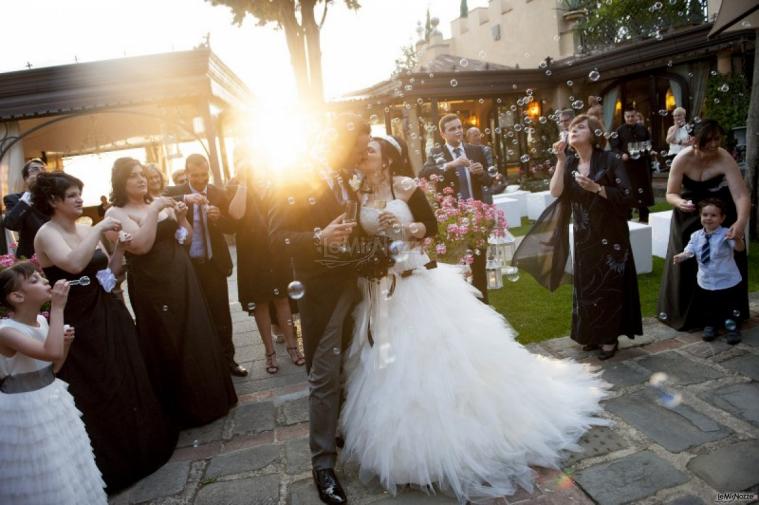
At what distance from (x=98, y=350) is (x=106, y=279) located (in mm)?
489

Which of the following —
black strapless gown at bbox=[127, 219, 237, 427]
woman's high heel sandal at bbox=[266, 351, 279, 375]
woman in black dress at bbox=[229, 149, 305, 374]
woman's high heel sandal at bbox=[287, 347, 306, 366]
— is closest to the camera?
black strapless gown at bbox=[127, 219, 237, 427]

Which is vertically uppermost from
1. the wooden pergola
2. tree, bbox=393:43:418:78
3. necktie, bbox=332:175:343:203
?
tree, bbox=393:43:418:78

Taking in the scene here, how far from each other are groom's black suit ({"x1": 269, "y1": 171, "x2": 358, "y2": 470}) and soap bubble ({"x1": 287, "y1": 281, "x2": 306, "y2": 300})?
1.0 inches

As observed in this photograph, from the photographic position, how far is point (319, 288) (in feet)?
9.89

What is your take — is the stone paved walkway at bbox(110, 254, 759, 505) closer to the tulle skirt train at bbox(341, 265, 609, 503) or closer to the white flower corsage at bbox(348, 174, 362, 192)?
the tulle skirt train at bbox(341, 265, 609, 503)

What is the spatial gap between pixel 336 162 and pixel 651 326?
3.87 m

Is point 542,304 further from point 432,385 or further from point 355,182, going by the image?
point 355,182

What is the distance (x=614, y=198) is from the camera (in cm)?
418

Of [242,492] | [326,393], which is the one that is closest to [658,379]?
[326,393]

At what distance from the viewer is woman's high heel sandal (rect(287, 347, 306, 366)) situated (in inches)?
202

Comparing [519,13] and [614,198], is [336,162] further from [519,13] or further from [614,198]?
[519,13]

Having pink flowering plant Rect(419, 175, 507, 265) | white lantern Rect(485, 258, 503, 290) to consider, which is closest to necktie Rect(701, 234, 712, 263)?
pink flowering plant Rect(419, 175, 507, 265)

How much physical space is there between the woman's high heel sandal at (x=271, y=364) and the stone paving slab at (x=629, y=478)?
312cm

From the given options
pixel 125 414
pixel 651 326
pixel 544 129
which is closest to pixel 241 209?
pixel 125 414
